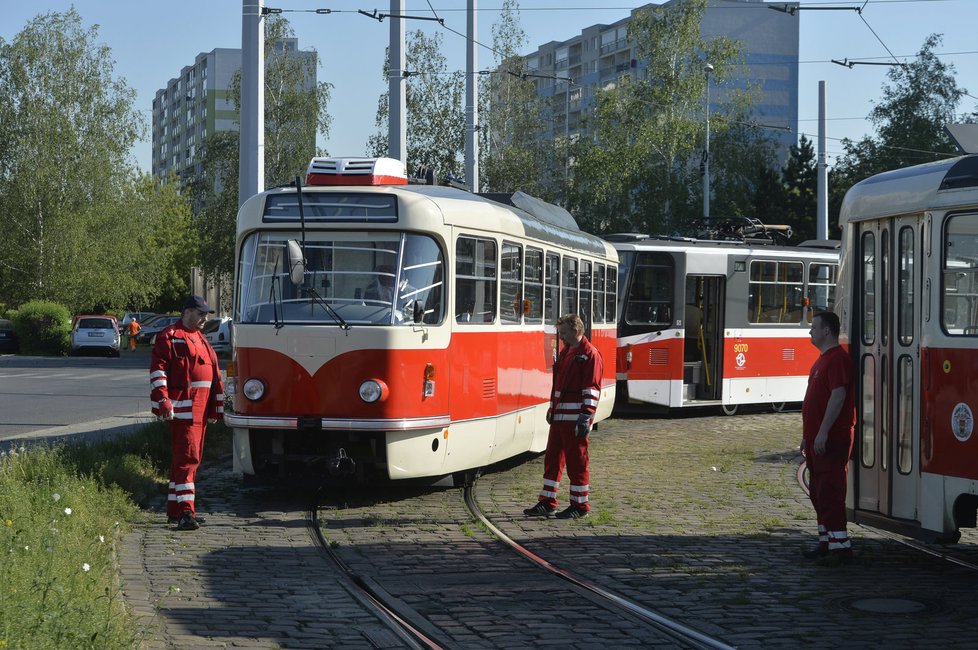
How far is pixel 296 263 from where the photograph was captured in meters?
11.5

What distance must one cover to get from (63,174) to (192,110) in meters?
89.3

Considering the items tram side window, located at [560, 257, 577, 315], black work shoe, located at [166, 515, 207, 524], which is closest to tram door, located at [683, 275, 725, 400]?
tram side window, located at [560, 257, 577, 315]

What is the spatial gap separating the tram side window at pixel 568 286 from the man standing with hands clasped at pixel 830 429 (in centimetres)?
675

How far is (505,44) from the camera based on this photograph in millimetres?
63750

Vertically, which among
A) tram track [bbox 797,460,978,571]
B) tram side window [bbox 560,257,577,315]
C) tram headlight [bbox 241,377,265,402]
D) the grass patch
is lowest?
tram track [bbox 797,460,978,571]

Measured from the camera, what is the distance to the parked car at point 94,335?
165 feet

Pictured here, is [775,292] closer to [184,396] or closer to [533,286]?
Result: [533,286]

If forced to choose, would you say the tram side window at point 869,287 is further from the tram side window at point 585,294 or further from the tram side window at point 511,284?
the tram side window at point 585,294

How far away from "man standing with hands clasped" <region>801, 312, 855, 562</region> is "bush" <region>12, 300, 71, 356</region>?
45806mm

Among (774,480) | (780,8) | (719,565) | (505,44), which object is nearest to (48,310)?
(505,44)

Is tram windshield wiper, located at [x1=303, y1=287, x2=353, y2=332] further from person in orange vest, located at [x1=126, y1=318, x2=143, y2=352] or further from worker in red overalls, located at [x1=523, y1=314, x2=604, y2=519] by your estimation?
person in orange vest, located at [x1=126, y1=318, x2=143, y2=352]

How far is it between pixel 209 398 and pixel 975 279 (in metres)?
5.91

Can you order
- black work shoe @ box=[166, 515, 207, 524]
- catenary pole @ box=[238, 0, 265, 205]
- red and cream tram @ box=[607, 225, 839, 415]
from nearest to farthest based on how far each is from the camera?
black work shoe @ box=[166, 515, 207, 524] < catenary pole @ box=[238, 0, 265, 205] < red and cream tram @ box=[607, 225, 839, 415]

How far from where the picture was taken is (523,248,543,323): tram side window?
1412cm
